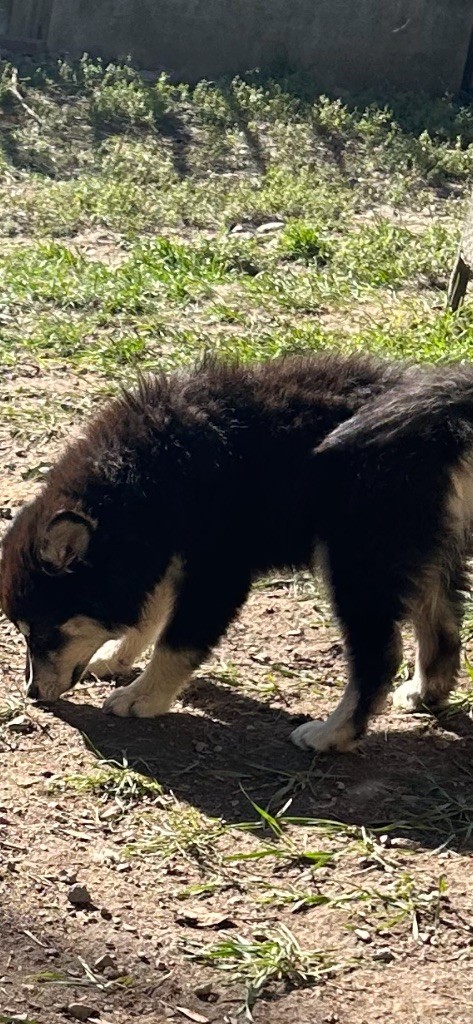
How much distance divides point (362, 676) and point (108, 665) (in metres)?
1.22

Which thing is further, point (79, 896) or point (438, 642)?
point (438, 642)

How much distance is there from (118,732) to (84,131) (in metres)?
8.55

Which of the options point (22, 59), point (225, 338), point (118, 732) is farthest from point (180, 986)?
point (22, 59)

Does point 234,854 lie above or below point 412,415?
below

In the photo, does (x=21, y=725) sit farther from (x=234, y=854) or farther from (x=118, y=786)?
(x=234, y=854)

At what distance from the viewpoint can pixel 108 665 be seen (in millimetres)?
5613

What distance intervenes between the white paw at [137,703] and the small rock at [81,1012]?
172 centimetres

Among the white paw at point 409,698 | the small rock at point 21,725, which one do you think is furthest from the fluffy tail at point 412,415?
the small rock at point 21,725

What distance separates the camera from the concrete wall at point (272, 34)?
14180mm

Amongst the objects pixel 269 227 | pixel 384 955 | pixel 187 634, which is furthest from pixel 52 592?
pixel 269 227

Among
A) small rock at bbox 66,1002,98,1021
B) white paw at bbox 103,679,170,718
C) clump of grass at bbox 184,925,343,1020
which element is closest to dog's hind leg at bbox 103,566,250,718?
white paw at bbox 103,679,170,718

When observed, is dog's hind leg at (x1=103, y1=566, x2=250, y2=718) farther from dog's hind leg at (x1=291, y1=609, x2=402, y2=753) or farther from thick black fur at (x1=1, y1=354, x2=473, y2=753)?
dog's hind leg at (x1=291, y1=609, x2=402, y2=753)

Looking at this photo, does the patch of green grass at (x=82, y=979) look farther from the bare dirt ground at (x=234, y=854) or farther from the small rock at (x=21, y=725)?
the small rock at (x=21, y=725)

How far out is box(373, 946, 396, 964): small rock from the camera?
380 centimetres
